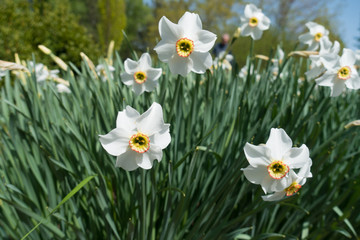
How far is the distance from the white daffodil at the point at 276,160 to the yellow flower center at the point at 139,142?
0.24 meters

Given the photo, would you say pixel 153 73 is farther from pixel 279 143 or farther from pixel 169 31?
pixel 279 143

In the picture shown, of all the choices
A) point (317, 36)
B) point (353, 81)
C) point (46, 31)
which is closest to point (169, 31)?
point (353, 81)

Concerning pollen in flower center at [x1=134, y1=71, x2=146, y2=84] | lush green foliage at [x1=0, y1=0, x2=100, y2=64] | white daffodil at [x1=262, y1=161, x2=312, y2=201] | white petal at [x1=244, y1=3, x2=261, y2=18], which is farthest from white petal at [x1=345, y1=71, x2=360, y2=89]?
lush green foliage at [x1=0, y1=0, x2=100, y2=64]

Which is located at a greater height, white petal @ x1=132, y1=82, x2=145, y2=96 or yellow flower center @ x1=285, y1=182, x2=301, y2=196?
white petal @ x1=132, y1=82, x2=145, y2=96

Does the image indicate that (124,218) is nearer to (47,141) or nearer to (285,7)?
(47,141)

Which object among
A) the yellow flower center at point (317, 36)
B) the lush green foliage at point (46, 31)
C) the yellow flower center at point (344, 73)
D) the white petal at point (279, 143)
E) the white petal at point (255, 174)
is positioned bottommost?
the lush green foliage at point (46, 31)

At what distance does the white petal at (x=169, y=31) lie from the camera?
877 mm

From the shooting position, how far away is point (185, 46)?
899mm

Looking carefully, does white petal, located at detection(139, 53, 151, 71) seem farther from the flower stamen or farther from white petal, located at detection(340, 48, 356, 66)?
the flower stamen

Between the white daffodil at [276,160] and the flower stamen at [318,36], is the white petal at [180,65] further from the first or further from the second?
the flower stamen at [318,36]

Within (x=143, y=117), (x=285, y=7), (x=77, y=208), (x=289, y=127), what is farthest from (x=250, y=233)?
(x=285, y=7)

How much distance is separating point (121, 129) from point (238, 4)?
1950 centimetres

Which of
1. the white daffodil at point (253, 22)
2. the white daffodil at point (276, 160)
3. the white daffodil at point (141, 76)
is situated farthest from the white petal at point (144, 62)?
the white daffodil at point (253, 22)

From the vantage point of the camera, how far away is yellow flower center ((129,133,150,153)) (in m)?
0.76
